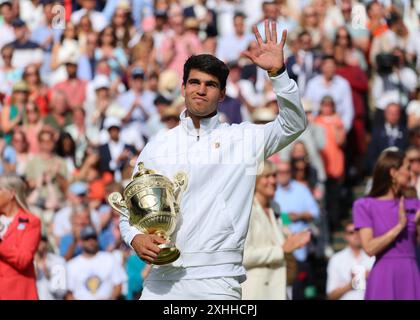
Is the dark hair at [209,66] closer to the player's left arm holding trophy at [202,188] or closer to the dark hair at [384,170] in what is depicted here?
the player's left arm holding trophy at [202,188]

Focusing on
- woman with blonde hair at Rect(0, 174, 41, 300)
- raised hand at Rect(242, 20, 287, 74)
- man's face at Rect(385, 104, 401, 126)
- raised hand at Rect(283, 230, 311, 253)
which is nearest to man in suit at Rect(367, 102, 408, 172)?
man's face at Rect(385, 104, 401, 126)

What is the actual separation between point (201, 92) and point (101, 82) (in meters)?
11.0

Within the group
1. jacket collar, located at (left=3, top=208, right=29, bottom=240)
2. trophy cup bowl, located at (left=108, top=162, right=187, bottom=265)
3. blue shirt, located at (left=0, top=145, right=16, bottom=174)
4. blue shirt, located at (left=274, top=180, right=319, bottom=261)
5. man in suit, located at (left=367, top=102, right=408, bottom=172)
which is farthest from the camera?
blue shirt, located at (left=0, top=145, right=16, bottom=174)

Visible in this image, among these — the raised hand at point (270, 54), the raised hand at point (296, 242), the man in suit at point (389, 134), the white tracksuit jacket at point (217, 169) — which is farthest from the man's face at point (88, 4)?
the raised hand at point (270, 54)

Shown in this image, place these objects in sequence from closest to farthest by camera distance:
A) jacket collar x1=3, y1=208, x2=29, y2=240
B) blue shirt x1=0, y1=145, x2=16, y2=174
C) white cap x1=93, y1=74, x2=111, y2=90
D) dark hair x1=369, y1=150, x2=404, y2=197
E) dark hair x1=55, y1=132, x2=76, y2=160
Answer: dark hair x1=369, y1=150, x2=404, y2=197 < jacket collar x1=3, y1=208, x2=29, y2=240 < dark hair x1=55, y1=132, x2=76, y2=160 < blue shirt x1=0, y1=145, x2=16, y2=174 < white cap x1=93, y1=74, x2=111, y2=90

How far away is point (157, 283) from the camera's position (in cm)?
814

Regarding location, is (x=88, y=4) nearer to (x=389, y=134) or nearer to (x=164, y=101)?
(x=164, y=101)

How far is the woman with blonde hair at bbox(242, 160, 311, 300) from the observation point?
10.8 metres

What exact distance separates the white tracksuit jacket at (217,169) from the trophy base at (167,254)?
6.0 inches

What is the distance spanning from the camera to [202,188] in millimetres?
8109

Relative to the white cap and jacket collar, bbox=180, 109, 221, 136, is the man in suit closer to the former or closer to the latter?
the white cap

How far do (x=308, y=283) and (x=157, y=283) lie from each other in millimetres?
7111

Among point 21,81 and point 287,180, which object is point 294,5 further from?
point 287,180
